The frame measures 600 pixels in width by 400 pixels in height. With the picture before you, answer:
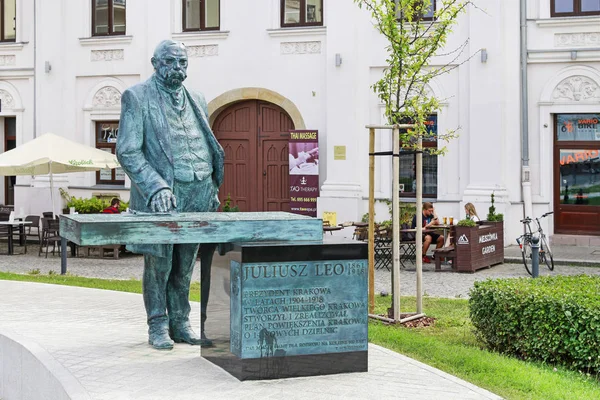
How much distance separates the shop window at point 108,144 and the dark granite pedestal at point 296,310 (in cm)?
1834

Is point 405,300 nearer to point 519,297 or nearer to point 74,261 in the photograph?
point 519,297

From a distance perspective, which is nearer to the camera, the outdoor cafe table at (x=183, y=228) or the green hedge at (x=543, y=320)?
the outdoor cafe table at (x=183, y=228)

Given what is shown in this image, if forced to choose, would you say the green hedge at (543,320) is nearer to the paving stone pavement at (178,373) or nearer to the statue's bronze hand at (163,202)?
the paving stone pavement at (178,373)

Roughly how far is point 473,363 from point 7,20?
21212 mm

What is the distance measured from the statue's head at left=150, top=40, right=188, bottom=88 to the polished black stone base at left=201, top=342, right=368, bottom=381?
6.60ft

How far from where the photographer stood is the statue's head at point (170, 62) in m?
7.46

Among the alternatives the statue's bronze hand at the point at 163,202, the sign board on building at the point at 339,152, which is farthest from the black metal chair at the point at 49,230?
the statue's bronze hand at the point at 163,202

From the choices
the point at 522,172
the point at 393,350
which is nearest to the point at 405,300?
the point at 393,350

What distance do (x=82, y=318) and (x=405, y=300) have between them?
4.77 meters

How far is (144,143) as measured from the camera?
7531 mm

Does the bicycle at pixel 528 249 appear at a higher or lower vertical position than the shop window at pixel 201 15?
lower

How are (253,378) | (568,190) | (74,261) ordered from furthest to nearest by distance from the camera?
(568,190), (74,261), (253,378)

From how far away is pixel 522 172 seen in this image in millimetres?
20469

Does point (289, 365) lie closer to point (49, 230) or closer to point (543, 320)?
point (543, 320)
